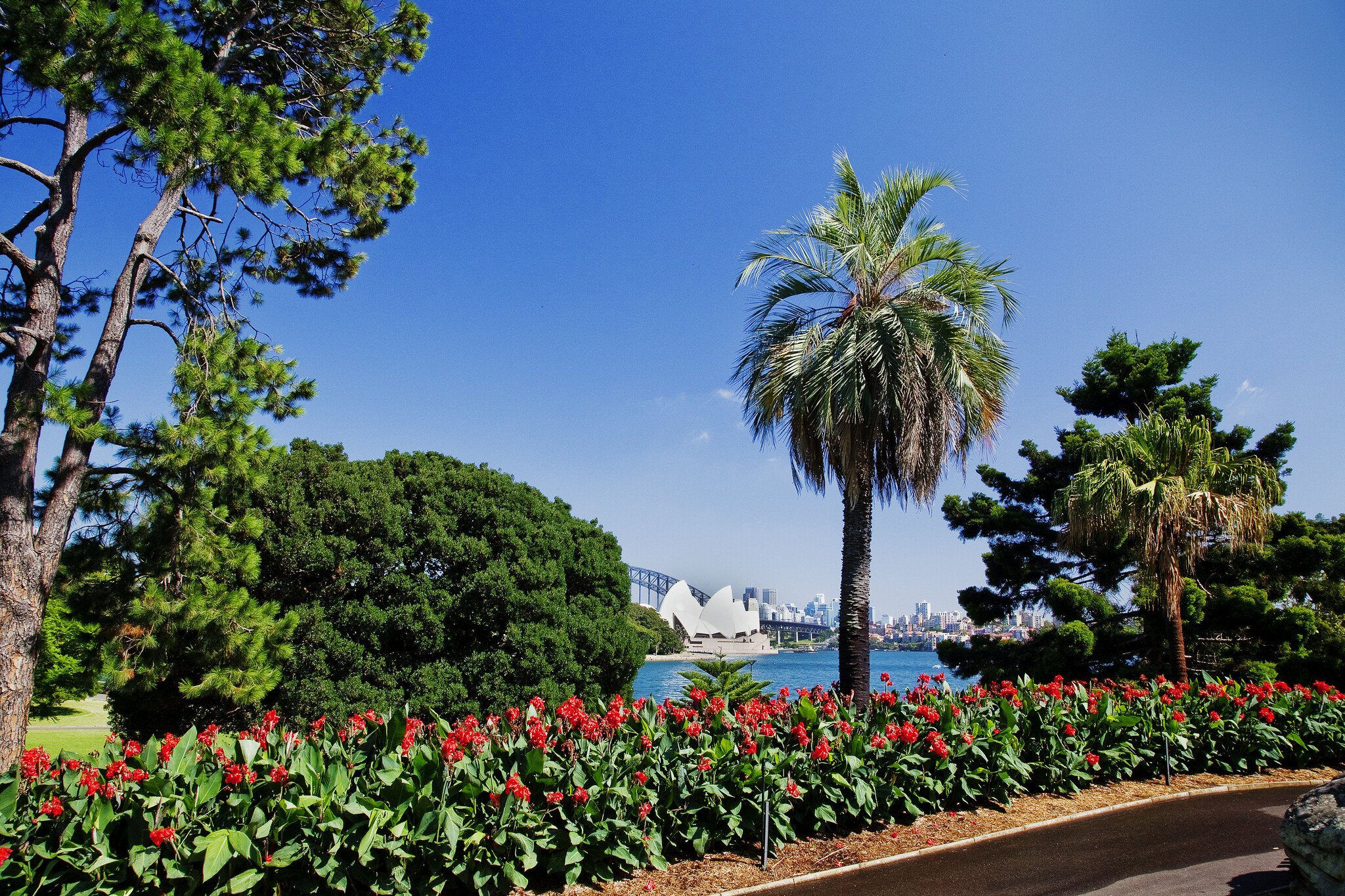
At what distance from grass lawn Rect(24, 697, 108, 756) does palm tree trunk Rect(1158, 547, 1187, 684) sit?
15698 mm

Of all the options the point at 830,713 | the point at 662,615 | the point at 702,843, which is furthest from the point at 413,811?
the point at 662,615

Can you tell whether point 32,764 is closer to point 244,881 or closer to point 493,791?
point 244,881

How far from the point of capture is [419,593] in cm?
949

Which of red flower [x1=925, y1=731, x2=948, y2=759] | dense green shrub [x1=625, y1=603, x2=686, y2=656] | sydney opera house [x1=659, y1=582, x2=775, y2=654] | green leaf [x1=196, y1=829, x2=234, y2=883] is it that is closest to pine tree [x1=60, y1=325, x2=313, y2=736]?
green leaf [x1=196, y1=829, x2=234, y2=883]

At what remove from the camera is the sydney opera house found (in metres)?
80.5

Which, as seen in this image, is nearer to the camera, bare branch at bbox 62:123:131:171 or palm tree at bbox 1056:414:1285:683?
bare branch at bbox 62:123:131:171

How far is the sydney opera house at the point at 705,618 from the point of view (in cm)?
8050

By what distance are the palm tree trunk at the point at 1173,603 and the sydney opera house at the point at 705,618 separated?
68.5 m

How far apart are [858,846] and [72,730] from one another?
19.9 meters

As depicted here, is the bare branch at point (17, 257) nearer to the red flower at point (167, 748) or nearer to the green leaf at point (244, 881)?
the red flower at point (167, 748)

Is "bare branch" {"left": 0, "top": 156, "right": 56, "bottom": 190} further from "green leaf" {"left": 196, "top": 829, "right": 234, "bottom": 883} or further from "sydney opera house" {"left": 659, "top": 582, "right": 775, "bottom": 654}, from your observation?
"sydney opera house" {"left": 659, "top": 582, "right": 775, "bottom": 654}

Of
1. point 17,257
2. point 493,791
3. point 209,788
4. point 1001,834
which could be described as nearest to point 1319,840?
point 1001,834

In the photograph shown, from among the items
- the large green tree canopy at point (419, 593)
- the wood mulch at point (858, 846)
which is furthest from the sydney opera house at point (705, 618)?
the wood mulch at point (858, 846)

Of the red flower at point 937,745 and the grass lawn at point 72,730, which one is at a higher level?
the red flower at point 937,745
